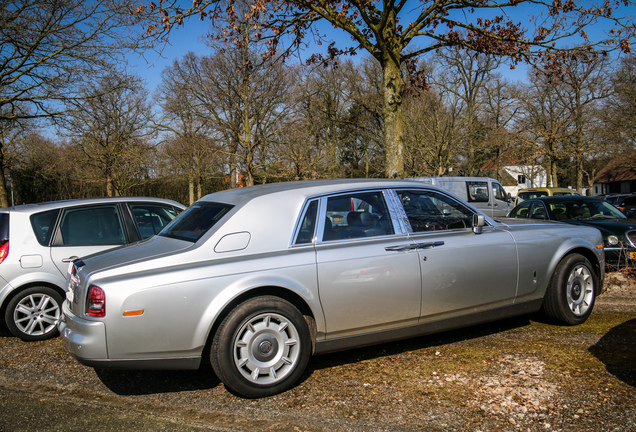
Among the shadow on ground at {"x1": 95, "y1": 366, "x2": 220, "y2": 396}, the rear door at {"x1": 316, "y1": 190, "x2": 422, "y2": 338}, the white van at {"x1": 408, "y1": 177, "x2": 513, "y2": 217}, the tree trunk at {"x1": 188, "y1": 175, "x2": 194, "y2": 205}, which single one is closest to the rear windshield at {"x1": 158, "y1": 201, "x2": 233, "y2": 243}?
the rear door at {"x1": 316, "y1": 190, "x2": 422, "y2": 338}

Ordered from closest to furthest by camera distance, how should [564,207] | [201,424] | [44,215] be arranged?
[201,424] → [44,215] → [564,207]

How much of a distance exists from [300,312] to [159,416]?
125 centimetres

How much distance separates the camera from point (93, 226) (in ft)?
20.1

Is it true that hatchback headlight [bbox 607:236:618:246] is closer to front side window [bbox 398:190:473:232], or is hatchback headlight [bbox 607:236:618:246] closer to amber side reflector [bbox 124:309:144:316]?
front side window [bbox 398:190:473:232]

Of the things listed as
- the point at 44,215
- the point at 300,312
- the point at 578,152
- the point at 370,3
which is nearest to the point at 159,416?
the point at 300,312

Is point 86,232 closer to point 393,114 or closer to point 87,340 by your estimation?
point 87,340

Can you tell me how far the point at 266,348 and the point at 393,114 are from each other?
276 inches

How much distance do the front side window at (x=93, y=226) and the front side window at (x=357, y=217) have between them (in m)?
3.27

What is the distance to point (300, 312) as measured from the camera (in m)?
3.91

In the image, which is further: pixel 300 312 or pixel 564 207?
pixel 564 207

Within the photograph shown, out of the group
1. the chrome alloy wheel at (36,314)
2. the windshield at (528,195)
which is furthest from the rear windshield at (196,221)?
the windshield at (528,195)

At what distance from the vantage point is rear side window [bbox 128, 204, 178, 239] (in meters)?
6.42

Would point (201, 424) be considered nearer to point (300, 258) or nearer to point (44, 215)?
point (300, 258)

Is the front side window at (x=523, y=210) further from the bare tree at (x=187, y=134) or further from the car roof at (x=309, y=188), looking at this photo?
the bare tree at (x=187, y=134)
